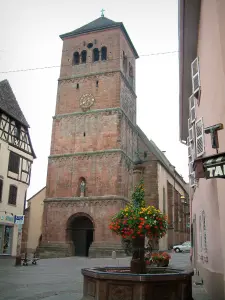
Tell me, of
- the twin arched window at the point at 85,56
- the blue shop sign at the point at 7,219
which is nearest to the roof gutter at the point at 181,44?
the blue shop sign at the point at 7,219

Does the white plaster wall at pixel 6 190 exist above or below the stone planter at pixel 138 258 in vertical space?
above

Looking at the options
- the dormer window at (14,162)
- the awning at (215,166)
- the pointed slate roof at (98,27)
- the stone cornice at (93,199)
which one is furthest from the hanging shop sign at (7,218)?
the pointed slate roof at (98,27)

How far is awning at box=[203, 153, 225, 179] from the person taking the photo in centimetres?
536

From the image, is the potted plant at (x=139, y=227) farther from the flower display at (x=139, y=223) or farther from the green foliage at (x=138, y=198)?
the green foliage at (x=138, y=198)

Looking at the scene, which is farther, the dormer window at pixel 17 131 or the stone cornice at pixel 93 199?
the stone cornice at pixel 93 199

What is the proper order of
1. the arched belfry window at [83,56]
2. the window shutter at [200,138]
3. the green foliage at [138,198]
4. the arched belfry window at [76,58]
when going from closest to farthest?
the green foliage at [138,198] < the window shutter at [200,138] < the arched belfry window at [83,56] < the arched belfry window at [76,58]

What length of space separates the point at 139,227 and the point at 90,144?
86.1ft

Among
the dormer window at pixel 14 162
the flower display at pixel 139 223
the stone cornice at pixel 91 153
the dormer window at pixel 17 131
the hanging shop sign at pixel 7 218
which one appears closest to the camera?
the flower display at pixel 139 223

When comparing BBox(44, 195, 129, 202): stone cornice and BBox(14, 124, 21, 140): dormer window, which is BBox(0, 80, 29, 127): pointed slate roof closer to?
BBox(14, 124, 21, 140): dormer window

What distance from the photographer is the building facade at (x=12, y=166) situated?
25.8m

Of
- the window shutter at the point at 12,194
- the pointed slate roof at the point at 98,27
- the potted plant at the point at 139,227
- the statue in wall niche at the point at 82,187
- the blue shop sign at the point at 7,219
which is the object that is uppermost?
the pointed slate roof at the point at 98,27

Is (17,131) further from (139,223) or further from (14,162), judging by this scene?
(139,223)

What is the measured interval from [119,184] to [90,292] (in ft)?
79.4

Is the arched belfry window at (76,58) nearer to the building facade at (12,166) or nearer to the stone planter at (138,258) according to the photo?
the building facade at (12,166)
